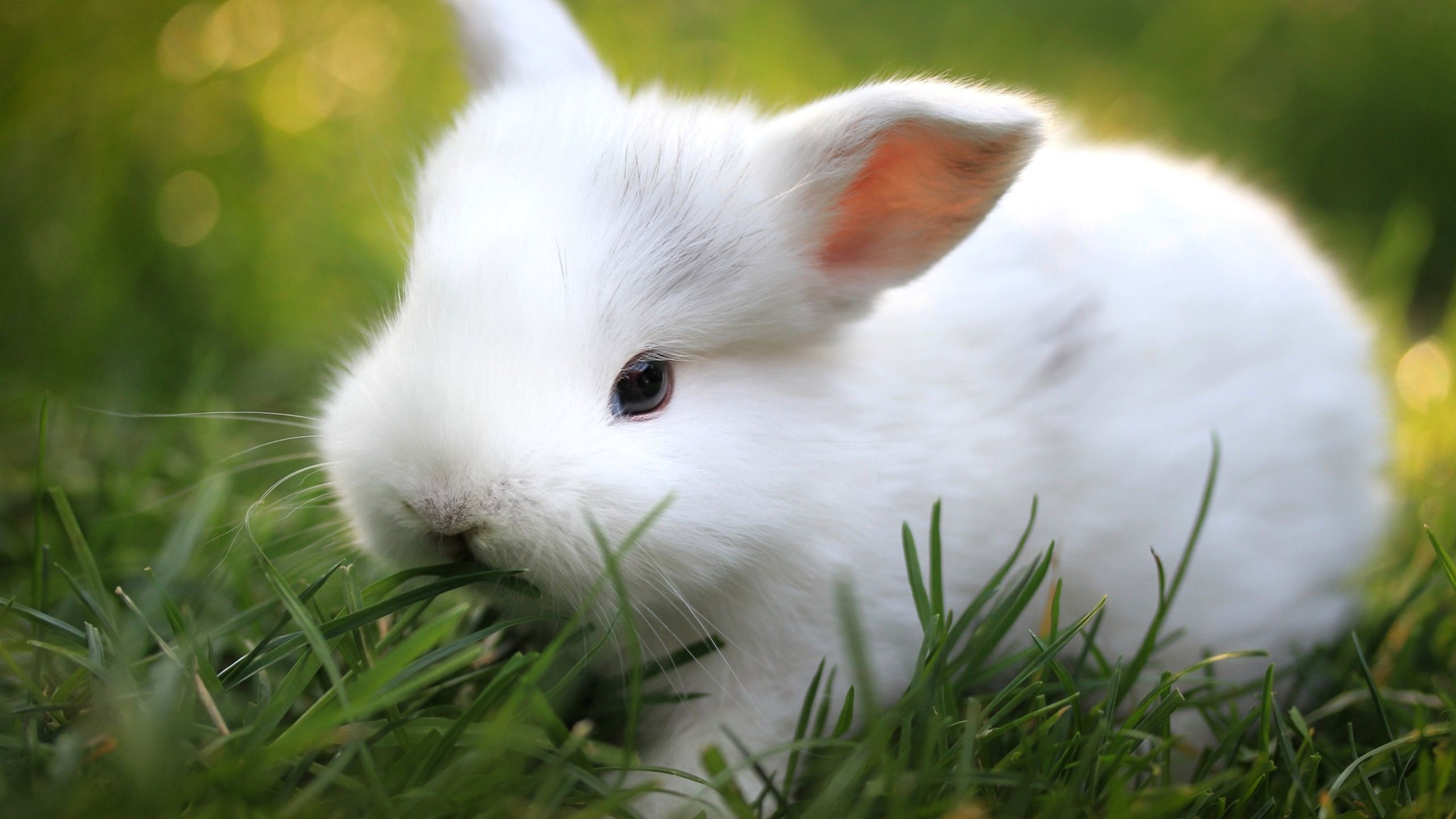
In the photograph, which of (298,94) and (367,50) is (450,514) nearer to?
(298,94)

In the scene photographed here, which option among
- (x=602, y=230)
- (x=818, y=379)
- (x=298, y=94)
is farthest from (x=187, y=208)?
(x=818, y=379)

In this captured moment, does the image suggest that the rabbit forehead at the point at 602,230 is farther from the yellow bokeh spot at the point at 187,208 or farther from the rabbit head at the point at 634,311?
the yellow bokeh spot at the point at 187,208

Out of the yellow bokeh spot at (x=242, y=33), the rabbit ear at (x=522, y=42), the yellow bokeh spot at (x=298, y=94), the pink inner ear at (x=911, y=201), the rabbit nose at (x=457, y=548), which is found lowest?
the rabbit nose at (x=457, y=548)

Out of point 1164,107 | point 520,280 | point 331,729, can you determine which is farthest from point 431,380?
point 1164,107

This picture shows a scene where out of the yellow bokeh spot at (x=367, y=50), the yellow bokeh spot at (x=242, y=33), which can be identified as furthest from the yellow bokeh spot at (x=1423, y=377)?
the yellow bokeh spot at (x=242, y=33)

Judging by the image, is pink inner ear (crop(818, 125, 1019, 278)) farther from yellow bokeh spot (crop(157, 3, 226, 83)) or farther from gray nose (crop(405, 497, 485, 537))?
yellow bokeh spot (crop(157, 3, 226, 83))

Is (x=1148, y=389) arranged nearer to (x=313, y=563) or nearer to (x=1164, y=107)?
(x=313, y=563)
